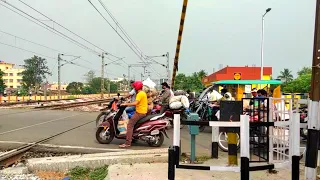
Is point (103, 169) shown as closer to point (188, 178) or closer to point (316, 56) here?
point (188, 178)

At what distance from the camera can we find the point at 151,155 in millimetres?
6684

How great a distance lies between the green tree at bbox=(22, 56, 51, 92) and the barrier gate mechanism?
84.4 metres

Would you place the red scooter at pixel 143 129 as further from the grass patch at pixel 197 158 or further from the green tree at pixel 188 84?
the green tree at pixel 188 84

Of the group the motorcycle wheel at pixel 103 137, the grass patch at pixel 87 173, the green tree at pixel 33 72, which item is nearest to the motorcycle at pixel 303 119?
the motorcycle wheel at pixel 103 137

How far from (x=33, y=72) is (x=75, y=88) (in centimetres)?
1186

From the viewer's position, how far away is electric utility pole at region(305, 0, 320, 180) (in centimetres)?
479

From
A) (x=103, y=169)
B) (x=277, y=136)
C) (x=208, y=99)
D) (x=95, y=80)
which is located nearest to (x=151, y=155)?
(x=103, y=169)

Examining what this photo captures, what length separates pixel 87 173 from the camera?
20.2ft

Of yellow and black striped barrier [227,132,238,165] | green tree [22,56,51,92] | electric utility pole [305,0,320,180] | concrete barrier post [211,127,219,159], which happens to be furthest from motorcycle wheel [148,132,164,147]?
green tree [22,56,51,92]

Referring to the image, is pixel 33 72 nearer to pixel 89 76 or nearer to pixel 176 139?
pixel 89 76

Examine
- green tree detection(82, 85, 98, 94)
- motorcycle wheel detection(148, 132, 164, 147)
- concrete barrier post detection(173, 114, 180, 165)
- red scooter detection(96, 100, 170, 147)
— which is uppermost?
green tree detection(82, 85, 98, 94)

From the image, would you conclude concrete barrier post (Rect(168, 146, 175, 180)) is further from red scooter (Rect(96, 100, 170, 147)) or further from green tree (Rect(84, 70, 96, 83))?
green tree (Rect(84, 70, 96, 83))

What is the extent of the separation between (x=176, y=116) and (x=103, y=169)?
8.33 feet

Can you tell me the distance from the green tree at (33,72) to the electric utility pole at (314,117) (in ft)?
280
